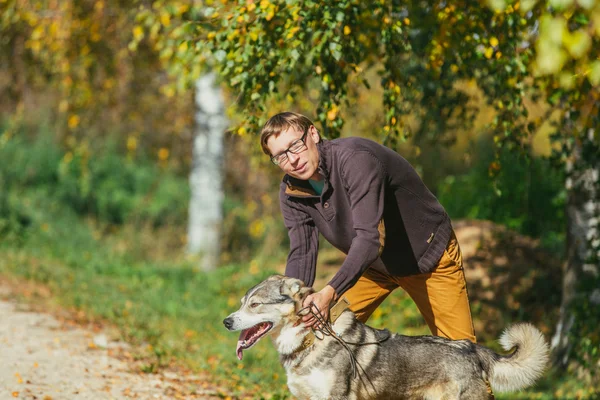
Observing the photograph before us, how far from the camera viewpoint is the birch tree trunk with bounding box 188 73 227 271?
11.3m

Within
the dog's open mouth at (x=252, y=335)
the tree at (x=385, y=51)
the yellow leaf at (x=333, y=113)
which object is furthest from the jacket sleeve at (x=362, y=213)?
the yellow leaf at (x=333, y=113)

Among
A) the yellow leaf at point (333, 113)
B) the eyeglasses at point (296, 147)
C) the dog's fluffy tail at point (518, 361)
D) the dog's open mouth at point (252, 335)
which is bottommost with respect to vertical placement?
the dog's fluffy tail at point (518, 361)

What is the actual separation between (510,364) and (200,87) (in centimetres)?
841

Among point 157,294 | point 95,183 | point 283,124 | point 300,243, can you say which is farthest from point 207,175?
point 283,124

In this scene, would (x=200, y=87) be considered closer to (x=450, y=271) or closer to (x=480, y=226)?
(x=480, y=226)

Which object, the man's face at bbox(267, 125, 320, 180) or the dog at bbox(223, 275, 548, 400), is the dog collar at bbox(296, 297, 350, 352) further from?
the man's face at bbox(267, 125, 320, 180)

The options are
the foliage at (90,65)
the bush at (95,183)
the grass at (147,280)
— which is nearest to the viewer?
the grass at (147,280)

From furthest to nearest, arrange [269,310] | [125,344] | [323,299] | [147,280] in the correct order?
[147,280] → [125,344] → [269,310] → [323,299]

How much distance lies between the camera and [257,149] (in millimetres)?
7164

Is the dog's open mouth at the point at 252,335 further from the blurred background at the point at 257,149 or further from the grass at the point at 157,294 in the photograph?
the blurred background at the point at 257,149

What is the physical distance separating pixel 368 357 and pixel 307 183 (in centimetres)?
101

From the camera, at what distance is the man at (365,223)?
138 inches

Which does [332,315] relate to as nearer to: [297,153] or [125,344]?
[297,153]

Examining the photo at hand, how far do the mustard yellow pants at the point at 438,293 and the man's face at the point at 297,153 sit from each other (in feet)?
3.08
